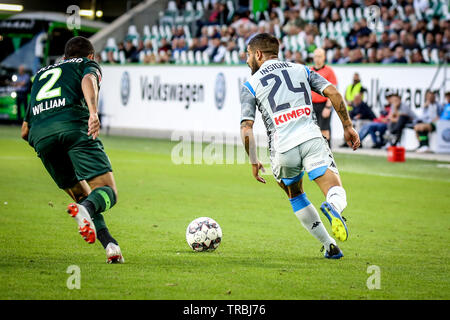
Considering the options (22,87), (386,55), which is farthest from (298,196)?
(22,87)

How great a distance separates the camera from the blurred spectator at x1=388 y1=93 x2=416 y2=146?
20.7 m

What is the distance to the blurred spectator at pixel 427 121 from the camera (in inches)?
803

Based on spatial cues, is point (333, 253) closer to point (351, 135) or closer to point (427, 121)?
point (351, 135)

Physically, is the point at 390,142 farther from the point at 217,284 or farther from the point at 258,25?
the point at 217,284

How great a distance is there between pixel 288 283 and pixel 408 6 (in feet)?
62.2

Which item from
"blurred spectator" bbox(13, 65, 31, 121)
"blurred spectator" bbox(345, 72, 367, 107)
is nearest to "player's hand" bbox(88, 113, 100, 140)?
"blurred spectator" bbox(345, 72, 367, 107)

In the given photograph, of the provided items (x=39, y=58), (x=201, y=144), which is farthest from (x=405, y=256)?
(x=39, y=58)

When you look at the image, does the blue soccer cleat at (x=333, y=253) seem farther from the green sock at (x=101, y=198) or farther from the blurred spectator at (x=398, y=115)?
the blurred spectator at (x=398, y=115)

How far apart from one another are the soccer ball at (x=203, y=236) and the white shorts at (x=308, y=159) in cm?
117

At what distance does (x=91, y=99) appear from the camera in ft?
22.2

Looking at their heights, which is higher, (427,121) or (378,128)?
(427,121)

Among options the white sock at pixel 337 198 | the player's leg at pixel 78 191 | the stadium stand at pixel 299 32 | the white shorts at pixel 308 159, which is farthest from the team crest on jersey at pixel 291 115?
the stadium stand at pixel 299 32

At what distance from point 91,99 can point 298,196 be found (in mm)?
2086
